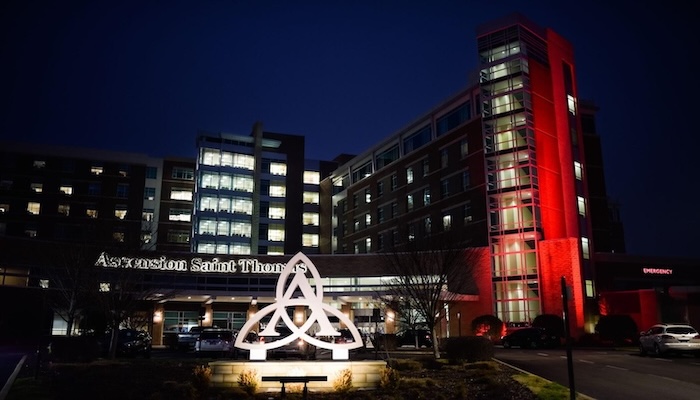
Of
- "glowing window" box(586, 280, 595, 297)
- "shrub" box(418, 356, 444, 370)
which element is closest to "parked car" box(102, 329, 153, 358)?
"shrub" box(418, 356, 444, 370)

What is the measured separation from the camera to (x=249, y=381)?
16469mm

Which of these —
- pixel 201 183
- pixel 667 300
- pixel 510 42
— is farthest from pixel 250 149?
pixel 667 300

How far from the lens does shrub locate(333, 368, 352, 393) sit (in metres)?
16.4

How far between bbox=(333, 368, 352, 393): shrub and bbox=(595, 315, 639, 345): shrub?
112 feet

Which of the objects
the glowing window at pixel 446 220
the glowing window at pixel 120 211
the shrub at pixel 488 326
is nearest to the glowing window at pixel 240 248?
the glowing window at pixel 120 211

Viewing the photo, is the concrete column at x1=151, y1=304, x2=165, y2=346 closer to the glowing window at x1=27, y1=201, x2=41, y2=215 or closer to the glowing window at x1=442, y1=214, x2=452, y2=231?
the glowing window at x1=442, y1=214, x2=452, y2=231

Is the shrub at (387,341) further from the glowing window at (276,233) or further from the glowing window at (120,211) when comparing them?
the glowing window at (120,211)

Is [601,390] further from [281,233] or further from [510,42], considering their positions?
[281,233]

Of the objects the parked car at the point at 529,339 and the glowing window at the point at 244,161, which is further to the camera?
the glowing window at the point at 244,161

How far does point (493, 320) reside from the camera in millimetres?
48125

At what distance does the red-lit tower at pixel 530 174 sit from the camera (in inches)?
2008

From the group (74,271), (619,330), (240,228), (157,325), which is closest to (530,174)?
(619,330)

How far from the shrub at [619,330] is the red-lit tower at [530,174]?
13.9ft

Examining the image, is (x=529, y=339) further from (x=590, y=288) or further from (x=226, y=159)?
(x=226, y=159)
